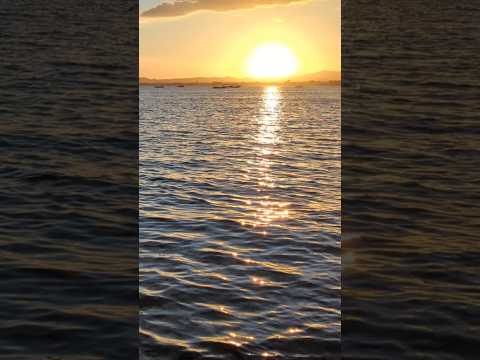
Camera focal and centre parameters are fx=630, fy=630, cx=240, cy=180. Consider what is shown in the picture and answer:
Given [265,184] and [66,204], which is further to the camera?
[265,184]

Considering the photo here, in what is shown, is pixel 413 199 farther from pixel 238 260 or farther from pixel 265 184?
pixel 265 184

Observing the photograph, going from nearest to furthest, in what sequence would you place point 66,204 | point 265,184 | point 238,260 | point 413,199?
point 238,260 → point 66,204 → point 413,199 → point 265,184

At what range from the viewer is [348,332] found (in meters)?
9.91

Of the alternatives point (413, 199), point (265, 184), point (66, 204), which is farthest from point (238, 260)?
point (265, 184)

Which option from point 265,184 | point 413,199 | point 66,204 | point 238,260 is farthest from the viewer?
point 265,184

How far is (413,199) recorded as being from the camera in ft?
52.5

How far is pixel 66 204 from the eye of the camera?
604 inches

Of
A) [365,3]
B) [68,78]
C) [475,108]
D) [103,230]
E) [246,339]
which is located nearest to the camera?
[246,339]

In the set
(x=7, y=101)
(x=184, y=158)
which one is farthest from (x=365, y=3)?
(x=7, y=101)

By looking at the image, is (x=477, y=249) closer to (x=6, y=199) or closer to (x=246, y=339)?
(x=246, y=339)

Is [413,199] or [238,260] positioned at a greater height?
[413,199]

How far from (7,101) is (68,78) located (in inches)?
195

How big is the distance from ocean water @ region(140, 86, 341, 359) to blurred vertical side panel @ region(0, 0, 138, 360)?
100cm

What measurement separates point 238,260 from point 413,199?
4.76 meters
